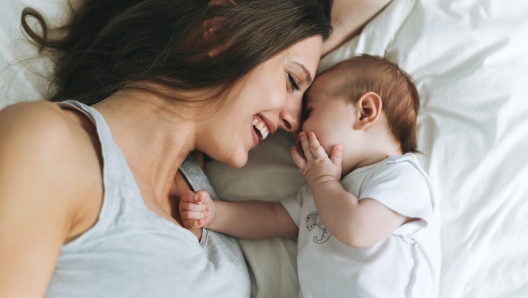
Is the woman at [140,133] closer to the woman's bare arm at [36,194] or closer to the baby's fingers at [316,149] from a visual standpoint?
the woman's bare arm at [36,194]

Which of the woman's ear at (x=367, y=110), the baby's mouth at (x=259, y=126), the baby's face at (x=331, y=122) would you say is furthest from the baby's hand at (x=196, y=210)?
the woman's ear at (x=367, y=110)

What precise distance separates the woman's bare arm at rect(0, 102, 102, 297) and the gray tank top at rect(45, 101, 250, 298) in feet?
0.14

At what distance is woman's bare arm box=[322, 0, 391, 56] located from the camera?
150 cm

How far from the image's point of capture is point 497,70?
1.39 meters

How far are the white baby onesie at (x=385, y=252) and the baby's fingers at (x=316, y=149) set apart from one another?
99 millimetres

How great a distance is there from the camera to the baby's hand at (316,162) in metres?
1.23

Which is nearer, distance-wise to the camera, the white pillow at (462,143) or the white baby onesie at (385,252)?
the white baby onesie at (385,252)

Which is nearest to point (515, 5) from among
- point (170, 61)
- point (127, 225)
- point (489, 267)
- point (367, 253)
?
point (489, 267)

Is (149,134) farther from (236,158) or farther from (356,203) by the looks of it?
(356,203)

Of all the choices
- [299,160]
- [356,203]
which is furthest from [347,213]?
[299,160]

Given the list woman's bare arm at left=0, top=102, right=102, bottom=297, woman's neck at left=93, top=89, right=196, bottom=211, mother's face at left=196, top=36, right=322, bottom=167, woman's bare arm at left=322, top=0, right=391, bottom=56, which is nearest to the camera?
woman's bare arm at left=0, top=102, right=102, bottom=297

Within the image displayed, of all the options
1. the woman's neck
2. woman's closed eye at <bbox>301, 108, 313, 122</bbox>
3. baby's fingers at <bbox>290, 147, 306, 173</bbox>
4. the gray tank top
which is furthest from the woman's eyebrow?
the gray tank top

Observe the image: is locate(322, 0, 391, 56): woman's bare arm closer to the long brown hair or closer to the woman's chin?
the long brown hair

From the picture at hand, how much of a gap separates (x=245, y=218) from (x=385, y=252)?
16.5 inches
